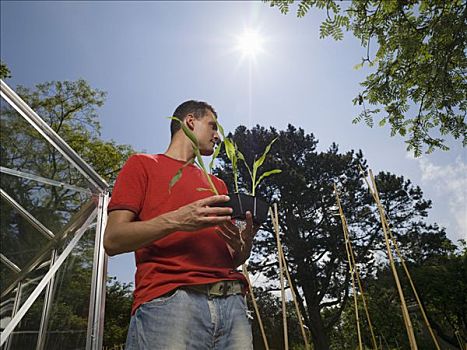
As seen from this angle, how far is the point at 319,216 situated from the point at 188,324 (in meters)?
11.2

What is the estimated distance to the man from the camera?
70cm

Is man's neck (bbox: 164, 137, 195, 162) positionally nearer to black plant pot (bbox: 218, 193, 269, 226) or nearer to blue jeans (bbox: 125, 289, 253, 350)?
black plant pot (bbox: 218, 193, 269, 226)

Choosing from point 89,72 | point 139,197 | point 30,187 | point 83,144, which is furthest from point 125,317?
point 139,197

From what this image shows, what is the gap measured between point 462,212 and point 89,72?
10.3 metres

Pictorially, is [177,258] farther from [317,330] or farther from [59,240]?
[317,330]

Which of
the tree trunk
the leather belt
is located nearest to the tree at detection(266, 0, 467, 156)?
the leather belt

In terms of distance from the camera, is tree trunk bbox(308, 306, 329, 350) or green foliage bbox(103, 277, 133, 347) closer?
green foliage bbox(103, 277, 133, 347)

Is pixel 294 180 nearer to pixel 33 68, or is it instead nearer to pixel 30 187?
pixel 33 68

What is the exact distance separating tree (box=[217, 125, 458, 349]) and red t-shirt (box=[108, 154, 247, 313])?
1004cm

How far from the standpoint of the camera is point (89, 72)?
10.5 m

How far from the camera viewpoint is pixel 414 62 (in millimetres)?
3180

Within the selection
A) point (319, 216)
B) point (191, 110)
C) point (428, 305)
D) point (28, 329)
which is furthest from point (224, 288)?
point (319, 216)

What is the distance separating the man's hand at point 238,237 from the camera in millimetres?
825

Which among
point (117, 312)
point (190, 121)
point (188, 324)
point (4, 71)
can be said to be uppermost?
point (4, 71)
